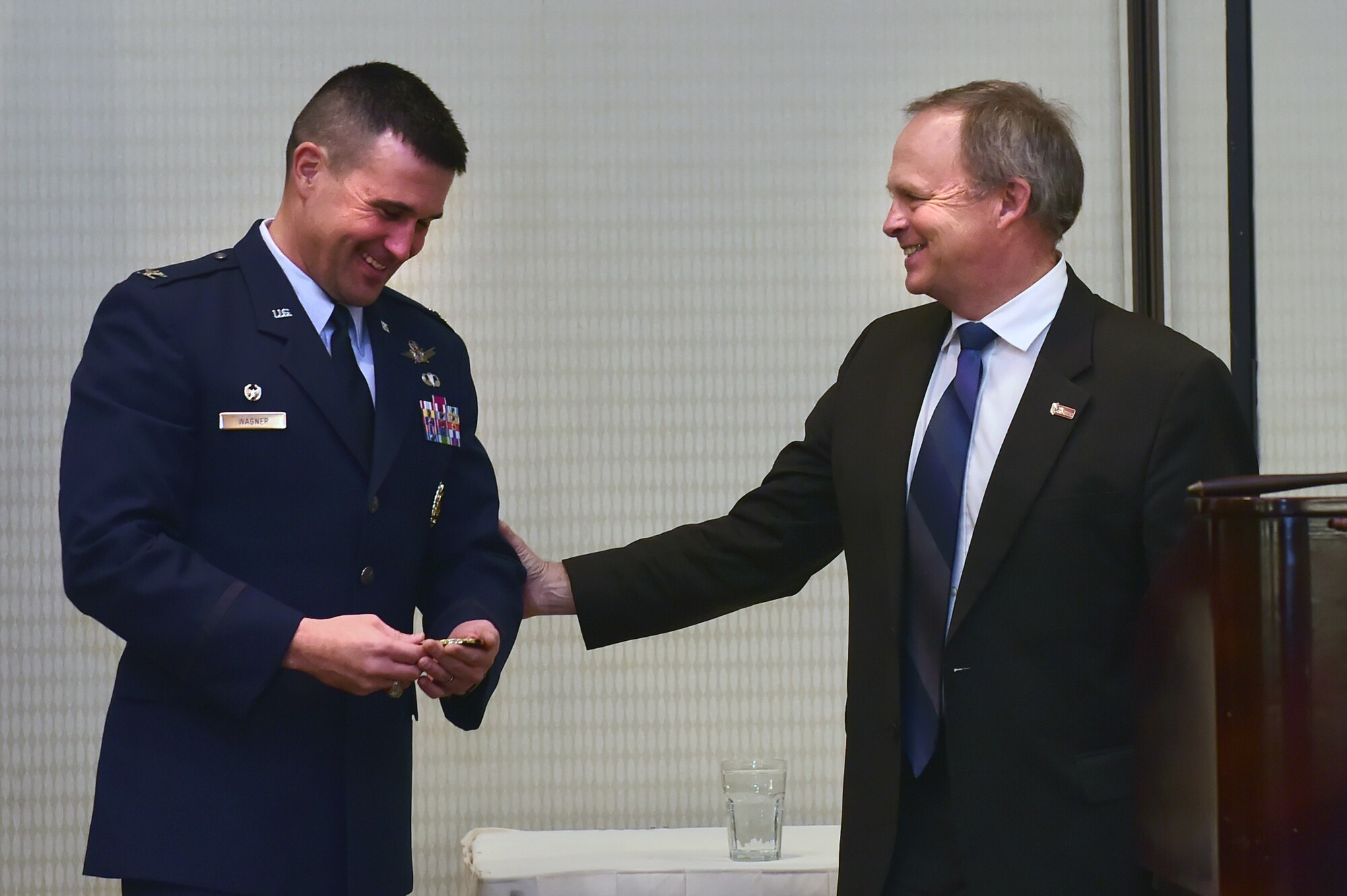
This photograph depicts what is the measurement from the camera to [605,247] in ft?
8.95

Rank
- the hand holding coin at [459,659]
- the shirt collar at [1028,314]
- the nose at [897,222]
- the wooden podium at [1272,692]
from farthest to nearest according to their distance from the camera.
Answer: the nose at [897,222]
the shirt collar at [1028,314]
the hand holding coin at [459,659]
the wooden podium at [1272,692]

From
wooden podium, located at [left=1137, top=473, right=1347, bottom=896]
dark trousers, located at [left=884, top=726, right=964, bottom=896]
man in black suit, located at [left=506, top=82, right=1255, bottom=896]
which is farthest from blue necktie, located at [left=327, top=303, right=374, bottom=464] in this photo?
wooden podium, located at [left=1137, top=473, right=1347, bottom=896]

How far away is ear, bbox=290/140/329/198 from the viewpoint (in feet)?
5.42

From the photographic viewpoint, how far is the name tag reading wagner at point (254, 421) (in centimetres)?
148

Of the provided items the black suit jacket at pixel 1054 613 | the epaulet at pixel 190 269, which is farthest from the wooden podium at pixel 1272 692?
the epaulet at pixel 190 269

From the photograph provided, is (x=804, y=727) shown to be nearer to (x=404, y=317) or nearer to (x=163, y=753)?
(x=404, y=317)

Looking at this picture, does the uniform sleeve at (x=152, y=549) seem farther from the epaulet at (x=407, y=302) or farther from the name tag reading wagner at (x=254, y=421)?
the epaulet at (x=407, y=302)

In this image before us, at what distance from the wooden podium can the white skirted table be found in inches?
43.9

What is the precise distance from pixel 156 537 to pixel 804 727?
1.60 m

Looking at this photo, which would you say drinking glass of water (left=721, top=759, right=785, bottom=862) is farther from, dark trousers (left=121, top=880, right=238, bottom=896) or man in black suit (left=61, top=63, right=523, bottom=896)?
dark trousers (left=121, top=880, right=238, bottom=896)

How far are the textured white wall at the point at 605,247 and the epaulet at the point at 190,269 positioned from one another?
1094 mm

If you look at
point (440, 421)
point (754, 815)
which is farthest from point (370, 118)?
point (754, 815)

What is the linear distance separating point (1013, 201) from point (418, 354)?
781mm

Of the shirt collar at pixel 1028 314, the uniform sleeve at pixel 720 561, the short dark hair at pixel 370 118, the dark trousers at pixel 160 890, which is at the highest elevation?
the short dark hair at pixel 370 118
